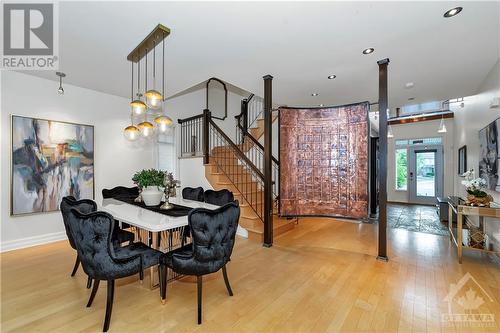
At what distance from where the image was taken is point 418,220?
19.8 feet

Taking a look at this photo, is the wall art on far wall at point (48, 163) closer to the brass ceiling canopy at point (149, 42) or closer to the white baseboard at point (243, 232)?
the brass ceiling canopy at point (149, 42)

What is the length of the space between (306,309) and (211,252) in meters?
1.06

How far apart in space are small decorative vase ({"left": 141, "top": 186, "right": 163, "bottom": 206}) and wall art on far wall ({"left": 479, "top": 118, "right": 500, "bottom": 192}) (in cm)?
467

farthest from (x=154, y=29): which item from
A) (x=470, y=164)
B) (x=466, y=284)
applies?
(x=470, y=164)

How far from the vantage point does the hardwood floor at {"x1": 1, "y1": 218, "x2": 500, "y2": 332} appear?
204 centimetres

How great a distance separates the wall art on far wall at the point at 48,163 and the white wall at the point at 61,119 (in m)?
0.11

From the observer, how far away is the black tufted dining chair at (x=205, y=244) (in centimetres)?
209

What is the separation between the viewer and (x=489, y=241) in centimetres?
363

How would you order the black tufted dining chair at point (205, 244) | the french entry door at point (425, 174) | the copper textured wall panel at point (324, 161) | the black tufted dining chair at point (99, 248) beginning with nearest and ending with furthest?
the black tufted dining chair at point (99, 248), the black tufted dining chair at point (205, 244), the copper textured wall panel at point (324, 161), the french entry door at point (425, 174)

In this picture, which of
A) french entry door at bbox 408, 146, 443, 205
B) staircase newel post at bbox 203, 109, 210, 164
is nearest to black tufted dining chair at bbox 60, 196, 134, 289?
staircase newel post at bbox 203, 109, 210, 164

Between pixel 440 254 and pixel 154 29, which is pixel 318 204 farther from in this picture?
pixel 154 29

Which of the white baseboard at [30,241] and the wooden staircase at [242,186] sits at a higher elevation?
the wooden staircase at [242,186]
